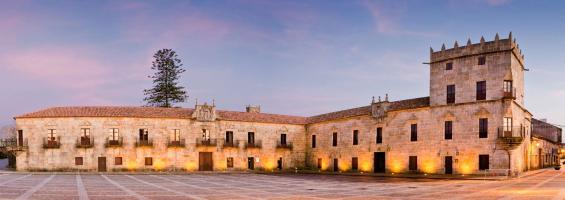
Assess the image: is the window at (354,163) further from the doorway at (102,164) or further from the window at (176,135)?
the doorway at (102,164)

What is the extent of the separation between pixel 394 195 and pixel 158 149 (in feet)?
Result: 102

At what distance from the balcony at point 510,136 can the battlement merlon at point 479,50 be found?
233 inches

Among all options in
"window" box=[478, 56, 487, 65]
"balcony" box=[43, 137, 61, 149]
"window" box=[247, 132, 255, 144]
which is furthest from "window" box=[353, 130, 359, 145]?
"balcony" box=[43, 137, 61, 149]

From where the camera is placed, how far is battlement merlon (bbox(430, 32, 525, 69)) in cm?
3434

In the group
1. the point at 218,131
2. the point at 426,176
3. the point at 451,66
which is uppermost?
the point at 451,66

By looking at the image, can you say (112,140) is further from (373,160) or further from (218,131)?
(373,160)

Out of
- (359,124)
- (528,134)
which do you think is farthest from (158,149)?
(528,134)

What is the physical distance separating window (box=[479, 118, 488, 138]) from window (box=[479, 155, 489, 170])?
1.62m

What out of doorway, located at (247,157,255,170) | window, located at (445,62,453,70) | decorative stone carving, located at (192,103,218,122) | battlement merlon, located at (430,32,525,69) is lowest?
doorway, located at (247,157,255,170)

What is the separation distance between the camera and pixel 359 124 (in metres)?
45.6

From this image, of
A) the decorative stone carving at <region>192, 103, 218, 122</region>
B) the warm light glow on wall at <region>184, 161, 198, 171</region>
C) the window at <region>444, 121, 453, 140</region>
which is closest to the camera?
the window at <region>444, 121, 453, 140</region>


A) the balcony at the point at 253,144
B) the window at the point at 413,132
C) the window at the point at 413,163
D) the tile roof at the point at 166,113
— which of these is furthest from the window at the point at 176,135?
the window at the point at 413,132

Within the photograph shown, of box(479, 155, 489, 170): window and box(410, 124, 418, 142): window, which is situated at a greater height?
box(410, 124, 418, 142): window

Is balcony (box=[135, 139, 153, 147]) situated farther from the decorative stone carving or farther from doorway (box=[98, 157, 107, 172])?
the decorative stone carving
